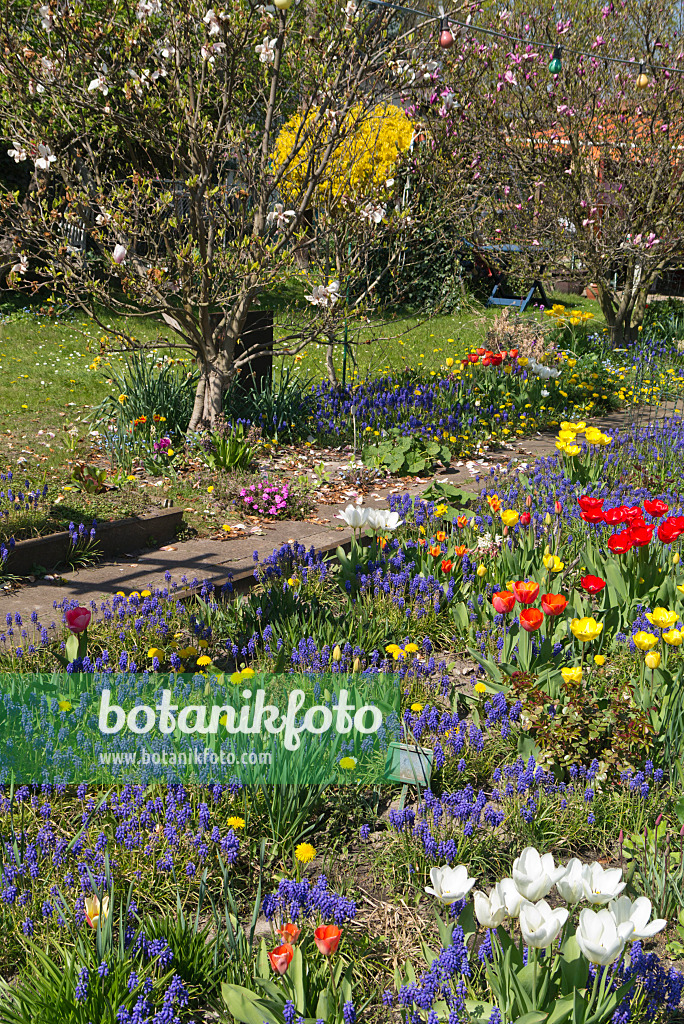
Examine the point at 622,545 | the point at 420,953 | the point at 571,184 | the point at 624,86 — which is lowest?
the point at 420,953

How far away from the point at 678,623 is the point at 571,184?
9755mm

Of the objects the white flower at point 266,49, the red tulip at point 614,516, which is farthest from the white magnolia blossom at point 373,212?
the red tulip at point 614,516

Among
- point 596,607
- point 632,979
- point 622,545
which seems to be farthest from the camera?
point 596,607

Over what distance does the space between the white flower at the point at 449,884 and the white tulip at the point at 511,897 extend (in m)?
0.12

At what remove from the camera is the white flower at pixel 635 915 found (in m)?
1.75

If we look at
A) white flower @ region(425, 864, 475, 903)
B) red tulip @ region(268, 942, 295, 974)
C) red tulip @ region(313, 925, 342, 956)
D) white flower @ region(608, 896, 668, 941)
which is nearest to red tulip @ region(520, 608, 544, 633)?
white flower @ region(425, 864, 475, 903)

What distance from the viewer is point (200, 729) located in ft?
9.53

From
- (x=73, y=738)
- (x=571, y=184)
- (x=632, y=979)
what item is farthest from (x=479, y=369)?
(x=632, y=979)

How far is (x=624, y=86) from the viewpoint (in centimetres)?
1210

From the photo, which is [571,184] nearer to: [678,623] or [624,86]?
[624,86]

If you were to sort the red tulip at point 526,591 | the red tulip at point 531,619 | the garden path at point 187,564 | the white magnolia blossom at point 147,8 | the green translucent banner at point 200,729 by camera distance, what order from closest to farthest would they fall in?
the green translucent banner at point 200,729
the red tulip at point 531,619
the red tulip at point 526,591
the garden path at point 187,564
the white magnolia blossom at point 147,8

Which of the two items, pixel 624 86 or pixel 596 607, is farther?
pixel 624 86

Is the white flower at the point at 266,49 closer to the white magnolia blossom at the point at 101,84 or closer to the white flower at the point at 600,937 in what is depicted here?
the white magnolia blossom at the point at 101,84

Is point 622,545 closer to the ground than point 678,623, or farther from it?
farther from it
